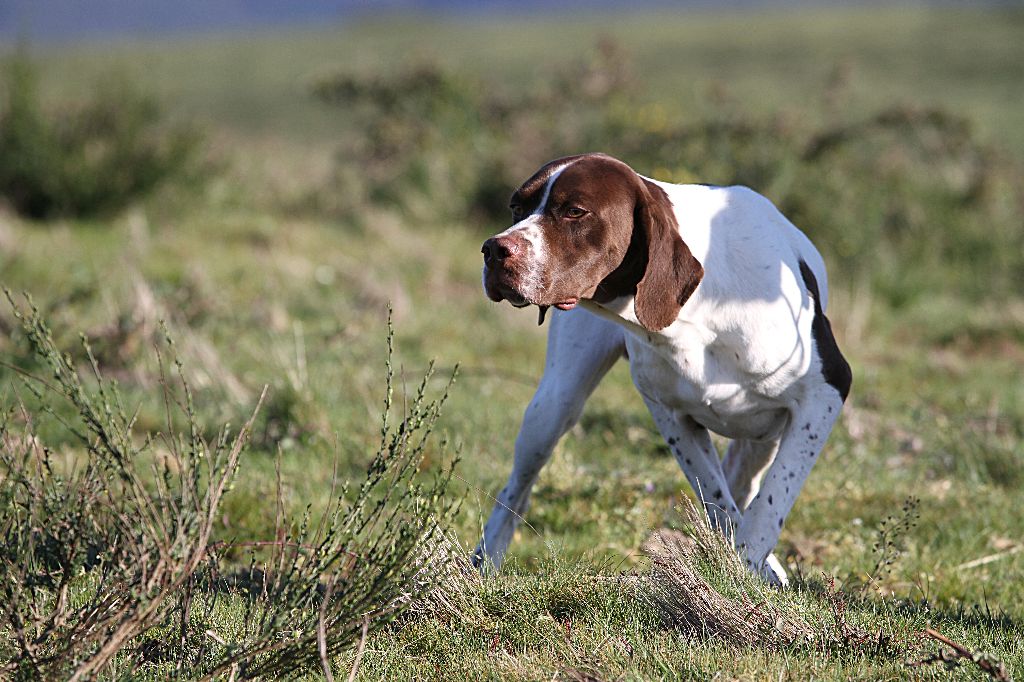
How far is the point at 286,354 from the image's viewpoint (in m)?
6.58

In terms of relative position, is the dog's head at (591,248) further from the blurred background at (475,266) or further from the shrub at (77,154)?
the shrub at (77,154)

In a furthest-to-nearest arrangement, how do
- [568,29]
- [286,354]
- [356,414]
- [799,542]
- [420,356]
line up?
[568,29]
[420,356]
[286,354]
[356,414]
[799,542]

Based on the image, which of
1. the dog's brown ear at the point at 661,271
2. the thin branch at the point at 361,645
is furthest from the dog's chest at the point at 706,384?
the thin branch at the point at 361,645

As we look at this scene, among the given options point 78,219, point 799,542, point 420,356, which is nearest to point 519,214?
point 799,542

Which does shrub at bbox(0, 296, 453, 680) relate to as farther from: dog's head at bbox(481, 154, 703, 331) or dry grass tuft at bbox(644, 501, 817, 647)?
dry grass tuft at bbox(644, 501, 817, 647)

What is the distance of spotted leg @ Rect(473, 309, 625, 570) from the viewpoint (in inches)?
165

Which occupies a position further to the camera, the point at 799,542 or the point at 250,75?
the point at 250,75

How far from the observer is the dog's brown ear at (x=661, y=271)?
3354 mm

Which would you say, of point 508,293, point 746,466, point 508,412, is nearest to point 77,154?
point 508,412

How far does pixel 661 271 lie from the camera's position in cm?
336

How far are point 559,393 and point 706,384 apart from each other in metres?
0.74

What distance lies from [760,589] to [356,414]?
2998 mm

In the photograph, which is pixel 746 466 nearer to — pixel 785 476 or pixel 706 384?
pixel 785 476

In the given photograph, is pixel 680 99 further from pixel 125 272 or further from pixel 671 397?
pixel 671 397
